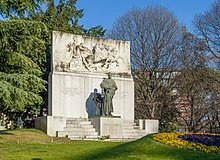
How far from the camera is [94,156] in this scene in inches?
Answer: 451

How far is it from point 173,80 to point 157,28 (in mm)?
4536

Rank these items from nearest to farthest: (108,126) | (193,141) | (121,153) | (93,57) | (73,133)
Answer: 1. (121,153)
2. (193,141)
3. (73,133)
4. (108,126)
5. (93,57)

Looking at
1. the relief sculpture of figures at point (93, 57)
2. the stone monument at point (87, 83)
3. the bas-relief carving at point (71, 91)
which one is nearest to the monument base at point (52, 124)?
the stone monument at point (87, 83)

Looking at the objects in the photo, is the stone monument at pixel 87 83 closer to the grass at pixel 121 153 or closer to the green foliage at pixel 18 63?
the green foliage at pixel 18 63

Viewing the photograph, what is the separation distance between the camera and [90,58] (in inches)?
980

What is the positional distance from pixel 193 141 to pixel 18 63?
25.3ft

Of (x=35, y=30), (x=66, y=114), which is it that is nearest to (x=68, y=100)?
(x=66, y=114)

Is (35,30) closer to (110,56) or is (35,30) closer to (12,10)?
(12,10)

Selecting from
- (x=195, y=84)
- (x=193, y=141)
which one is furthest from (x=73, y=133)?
(x=195, y=84)

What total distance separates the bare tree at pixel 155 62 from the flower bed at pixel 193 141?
1797 centimetres

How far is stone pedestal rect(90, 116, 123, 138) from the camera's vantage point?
70.7 feet

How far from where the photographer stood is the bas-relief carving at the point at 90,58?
24.1 m

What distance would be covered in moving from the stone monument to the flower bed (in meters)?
7.74

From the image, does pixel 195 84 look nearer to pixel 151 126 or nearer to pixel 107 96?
pixel 151 126
